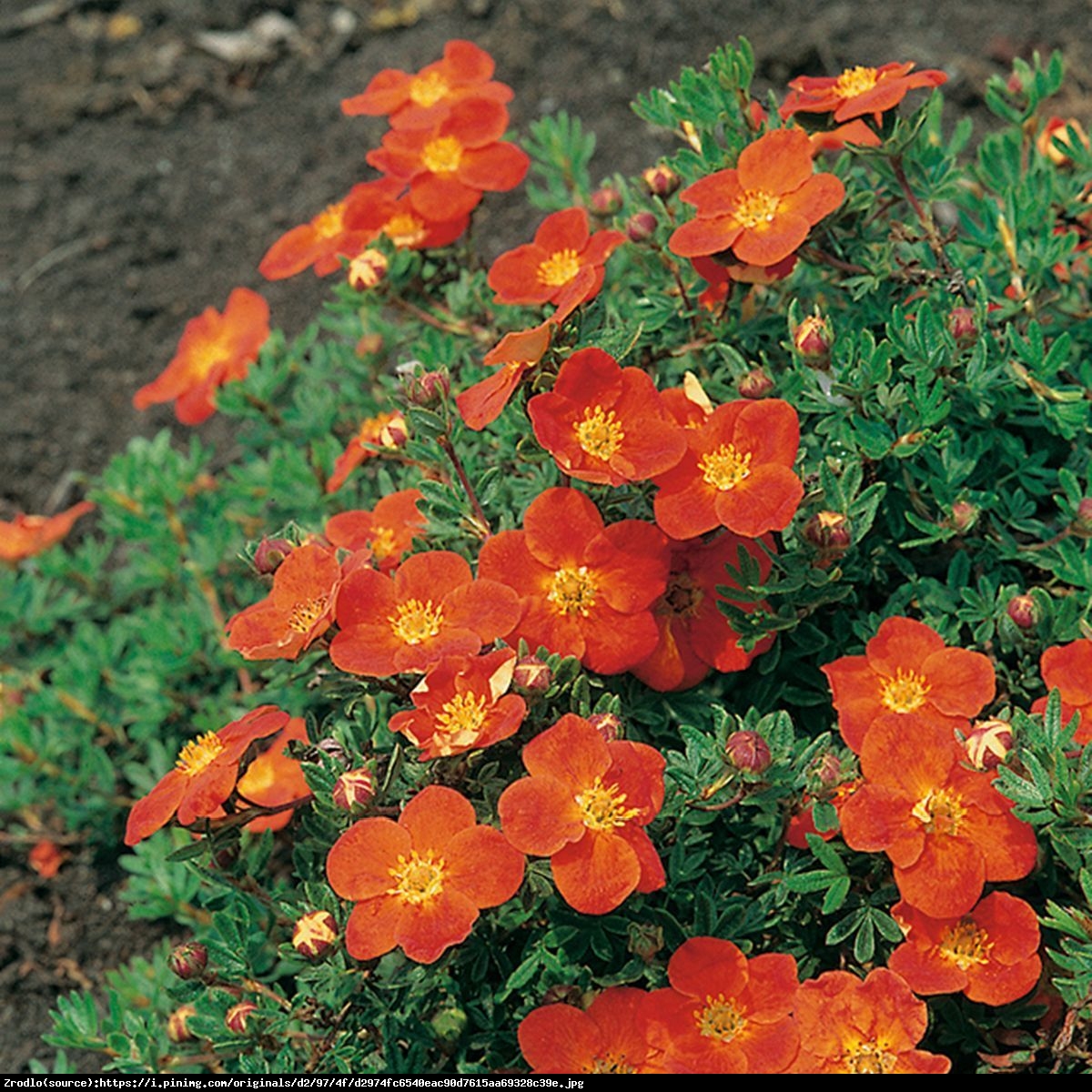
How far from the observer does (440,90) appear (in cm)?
289

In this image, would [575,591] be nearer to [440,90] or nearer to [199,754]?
[199,754]

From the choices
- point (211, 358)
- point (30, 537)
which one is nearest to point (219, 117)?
point (211, 358)

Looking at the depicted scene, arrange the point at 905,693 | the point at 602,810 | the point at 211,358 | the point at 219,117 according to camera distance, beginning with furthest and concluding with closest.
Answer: the point at 219,117
the point at 211,358
the point at 905,693
the point at 602,810

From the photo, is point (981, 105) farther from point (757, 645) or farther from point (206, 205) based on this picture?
point (757, 645)

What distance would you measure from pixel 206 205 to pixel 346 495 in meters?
2.06

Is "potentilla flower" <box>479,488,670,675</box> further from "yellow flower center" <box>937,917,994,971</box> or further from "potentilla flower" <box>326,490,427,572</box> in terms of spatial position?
"yellow flower center" <box>937,917,994,971</box>

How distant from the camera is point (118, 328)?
4.50m

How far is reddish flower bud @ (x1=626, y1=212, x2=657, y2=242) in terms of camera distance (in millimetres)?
2590

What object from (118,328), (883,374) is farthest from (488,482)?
(118,328)

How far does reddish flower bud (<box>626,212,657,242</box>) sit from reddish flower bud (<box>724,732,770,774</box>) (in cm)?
109

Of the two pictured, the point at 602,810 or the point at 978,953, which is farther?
the point at 978,953

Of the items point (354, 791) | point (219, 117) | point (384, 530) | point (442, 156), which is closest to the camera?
point (354, 791)

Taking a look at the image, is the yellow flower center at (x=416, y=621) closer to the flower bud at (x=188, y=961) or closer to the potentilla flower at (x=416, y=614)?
the potentilla flower at (x=416, y=614)

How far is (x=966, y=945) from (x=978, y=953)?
22 mm
